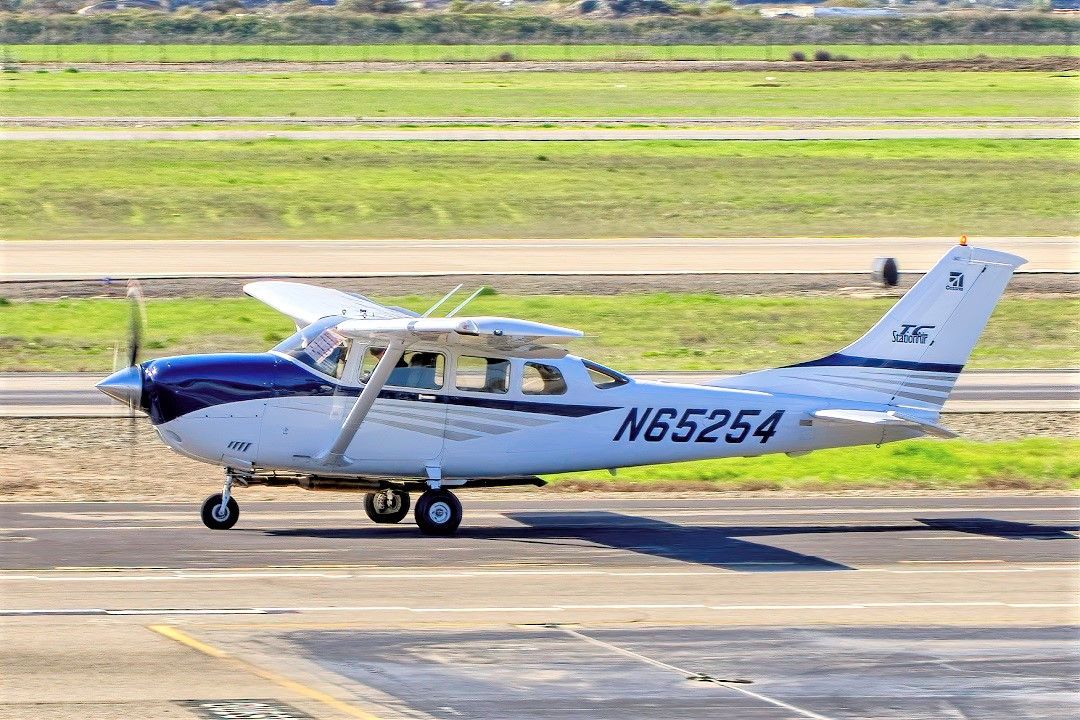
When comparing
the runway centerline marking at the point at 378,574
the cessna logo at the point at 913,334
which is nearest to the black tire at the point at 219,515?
the runway centerline marking at the point at 378,574

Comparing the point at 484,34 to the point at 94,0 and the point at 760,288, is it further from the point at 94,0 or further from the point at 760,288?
the point at 760,288

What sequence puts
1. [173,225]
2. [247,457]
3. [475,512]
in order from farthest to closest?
[173,225] < [475,512] < [247,457]

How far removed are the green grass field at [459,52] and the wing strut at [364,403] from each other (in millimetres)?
99152

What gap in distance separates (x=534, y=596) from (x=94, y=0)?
588ft

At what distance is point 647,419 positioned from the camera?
64.0ft

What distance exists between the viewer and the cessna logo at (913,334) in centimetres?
2038

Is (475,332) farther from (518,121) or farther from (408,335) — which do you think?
(518,121)

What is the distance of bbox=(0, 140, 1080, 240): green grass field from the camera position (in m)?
49.3

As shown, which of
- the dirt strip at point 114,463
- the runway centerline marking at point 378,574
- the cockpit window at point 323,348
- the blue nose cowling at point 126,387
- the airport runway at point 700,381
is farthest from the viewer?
the airport runway at point 700,381

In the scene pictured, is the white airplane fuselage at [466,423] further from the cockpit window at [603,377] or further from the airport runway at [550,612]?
the airport runway at [550,612]

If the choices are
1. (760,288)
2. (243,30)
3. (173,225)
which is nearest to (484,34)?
(243,30)

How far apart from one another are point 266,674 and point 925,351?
1062 cm

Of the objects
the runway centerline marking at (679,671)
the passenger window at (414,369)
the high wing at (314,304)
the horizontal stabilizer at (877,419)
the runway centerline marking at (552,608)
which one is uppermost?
the high wing at (314,304)

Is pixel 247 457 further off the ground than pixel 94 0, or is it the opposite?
pixel 94 0
